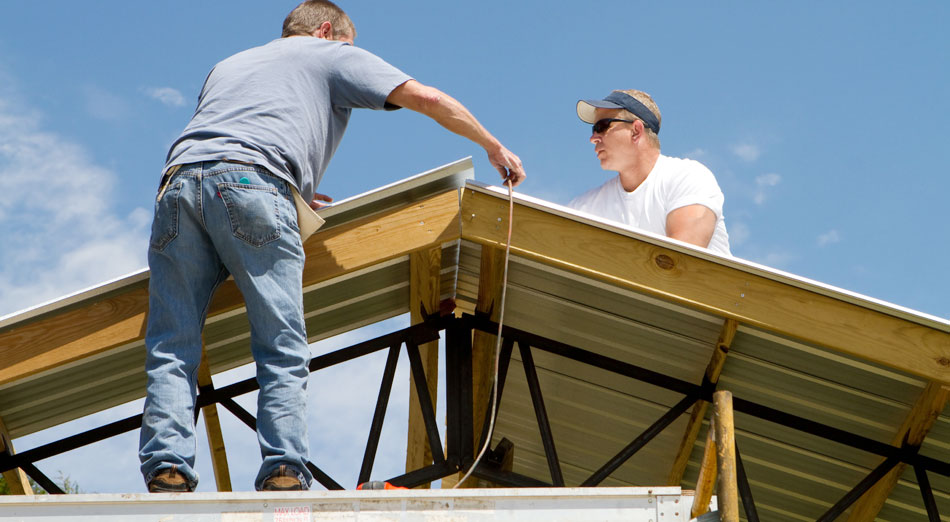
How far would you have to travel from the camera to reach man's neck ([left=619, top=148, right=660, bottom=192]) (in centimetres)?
608

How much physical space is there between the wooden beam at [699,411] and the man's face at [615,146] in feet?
3.85

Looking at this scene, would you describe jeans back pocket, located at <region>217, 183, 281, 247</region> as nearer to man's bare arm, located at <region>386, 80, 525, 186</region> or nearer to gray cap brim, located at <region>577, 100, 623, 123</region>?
man's bare arm, located at <region>386, 80, 525, 186</region>

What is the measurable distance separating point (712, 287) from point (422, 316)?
2.01 meters

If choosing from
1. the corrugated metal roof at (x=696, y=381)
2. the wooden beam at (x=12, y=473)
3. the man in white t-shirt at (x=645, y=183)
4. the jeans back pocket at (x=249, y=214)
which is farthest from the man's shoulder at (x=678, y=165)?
the wooden beam at (x=12, y=473)

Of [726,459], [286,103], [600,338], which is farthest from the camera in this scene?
[600,338]

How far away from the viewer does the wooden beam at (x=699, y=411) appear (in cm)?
564

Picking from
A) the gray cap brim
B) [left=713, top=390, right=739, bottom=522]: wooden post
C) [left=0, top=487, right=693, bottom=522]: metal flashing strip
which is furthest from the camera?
the gray cap brim

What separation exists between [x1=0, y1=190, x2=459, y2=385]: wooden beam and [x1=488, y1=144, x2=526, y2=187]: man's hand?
436 mm

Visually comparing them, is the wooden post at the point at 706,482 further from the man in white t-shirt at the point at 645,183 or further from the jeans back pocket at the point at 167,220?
the jeans back pocket at the point at 167,220

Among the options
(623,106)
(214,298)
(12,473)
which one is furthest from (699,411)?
(12,473)

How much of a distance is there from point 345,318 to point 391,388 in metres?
0.52

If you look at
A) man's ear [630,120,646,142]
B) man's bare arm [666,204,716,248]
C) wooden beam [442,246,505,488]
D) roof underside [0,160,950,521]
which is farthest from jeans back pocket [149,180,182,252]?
man's ear [630,120,646,142]

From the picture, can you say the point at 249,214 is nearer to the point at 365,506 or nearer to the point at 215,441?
the point at 365,506

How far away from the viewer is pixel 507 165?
15.4 ft
